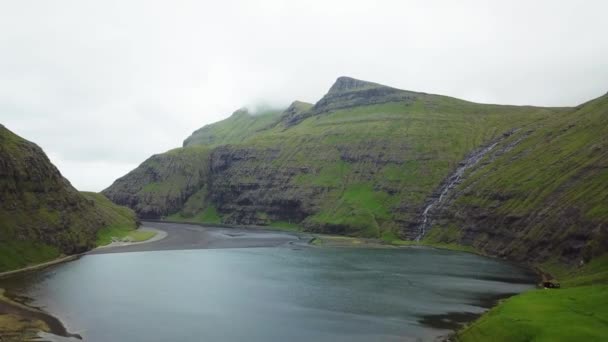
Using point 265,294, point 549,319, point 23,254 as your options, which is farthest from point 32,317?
point 549,319

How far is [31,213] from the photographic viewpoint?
556 ft

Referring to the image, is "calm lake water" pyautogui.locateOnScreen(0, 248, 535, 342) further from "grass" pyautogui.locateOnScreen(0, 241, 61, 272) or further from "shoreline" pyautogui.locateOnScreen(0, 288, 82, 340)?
"grass" pyautogui.locateOnScreen(0, 241, 61, 272)

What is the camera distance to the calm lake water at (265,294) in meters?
82.4

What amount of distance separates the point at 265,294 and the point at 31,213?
10670 centimetres

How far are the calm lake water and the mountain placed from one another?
13.2 metres

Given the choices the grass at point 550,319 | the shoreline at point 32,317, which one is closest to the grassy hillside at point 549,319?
the grass at point 550,319

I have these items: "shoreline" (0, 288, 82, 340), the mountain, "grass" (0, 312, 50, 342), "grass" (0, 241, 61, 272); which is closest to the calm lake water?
"shoreline" (0, 288, 82, 340)

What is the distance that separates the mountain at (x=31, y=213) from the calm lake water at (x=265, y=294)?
13.2 m

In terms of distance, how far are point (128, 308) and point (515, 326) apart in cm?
7400

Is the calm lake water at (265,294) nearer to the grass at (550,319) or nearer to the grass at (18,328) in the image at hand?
the grass at (18,328)

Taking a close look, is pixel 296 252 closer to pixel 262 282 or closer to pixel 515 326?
pixel 262 282

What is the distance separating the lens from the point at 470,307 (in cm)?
9744

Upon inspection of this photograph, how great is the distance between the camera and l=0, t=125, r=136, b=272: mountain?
151 meters

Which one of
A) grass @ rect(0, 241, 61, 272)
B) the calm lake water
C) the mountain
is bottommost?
the calm lake water
